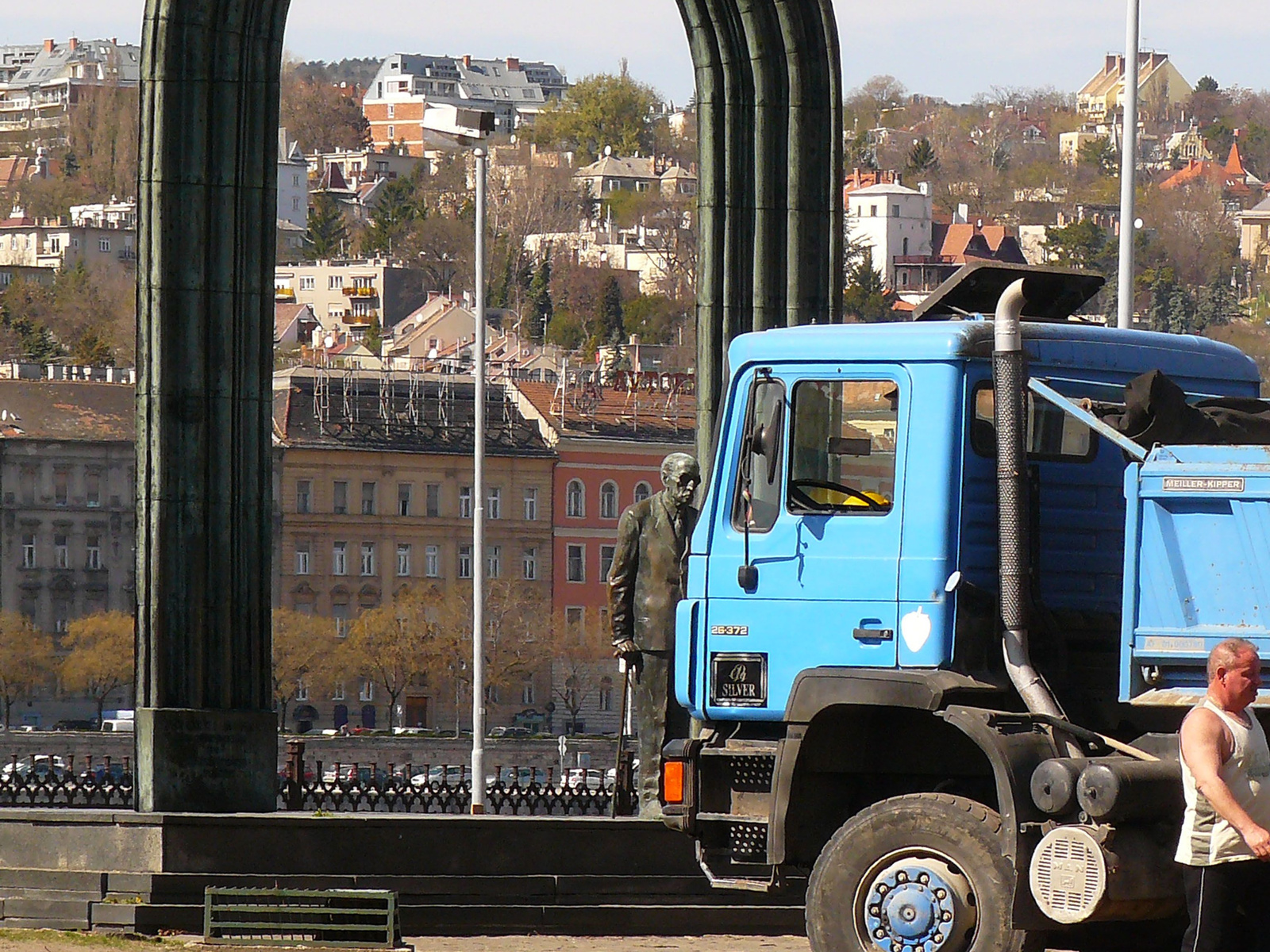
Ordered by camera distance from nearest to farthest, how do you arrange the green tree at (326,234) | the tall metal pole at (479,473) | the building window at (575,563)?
1. the tall metal pole at (479,473)
2. the building window at (575,563)
3. the green tree at (326,234)

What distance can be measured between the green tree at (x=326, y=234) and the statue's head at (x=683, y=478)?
174388 millimetres

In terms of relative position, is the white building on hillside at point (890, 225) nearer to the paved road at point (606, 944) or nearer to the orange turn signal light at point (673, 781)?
the paved road at point (606, 944)

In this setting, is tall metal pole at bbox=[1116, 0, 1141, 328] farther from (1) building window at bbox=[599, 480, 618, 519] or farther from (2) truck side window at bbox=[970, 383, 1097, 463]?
(1) building window at bbox=[599, 480, 618, 519]

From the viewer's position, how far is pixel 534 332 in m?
162

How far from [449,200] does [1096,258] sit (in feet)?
142

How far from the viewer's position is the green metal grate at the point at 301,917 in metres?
11.1

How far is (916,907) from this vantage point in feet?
32.8

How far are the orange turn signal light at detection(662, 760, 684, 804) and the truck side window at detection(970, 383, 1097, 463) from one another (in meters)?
1.66

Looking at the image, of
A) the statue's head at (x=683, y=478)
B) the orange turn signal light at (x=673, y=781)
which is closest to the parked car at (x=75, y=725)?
the statue's head at (x=683, y=478)

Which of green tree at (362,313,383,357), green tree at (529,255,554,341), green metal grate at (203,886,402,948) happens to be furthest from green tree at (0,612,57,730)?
green metal grate at (203,886,402,948)

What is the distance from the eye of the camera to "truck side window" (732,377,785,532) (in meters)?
10.6

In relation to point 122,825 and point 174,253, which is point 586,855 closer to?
point 122,825

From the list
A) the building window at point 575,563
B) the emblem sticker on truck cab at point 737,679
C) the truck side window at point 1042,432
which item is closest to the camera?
the truck side window at point 1042,432

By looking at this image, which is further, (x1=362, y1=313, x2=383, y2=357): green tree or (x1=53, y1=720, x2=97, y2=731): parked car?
(x1=362, y1=313, x2=383, y2=357): green tree
